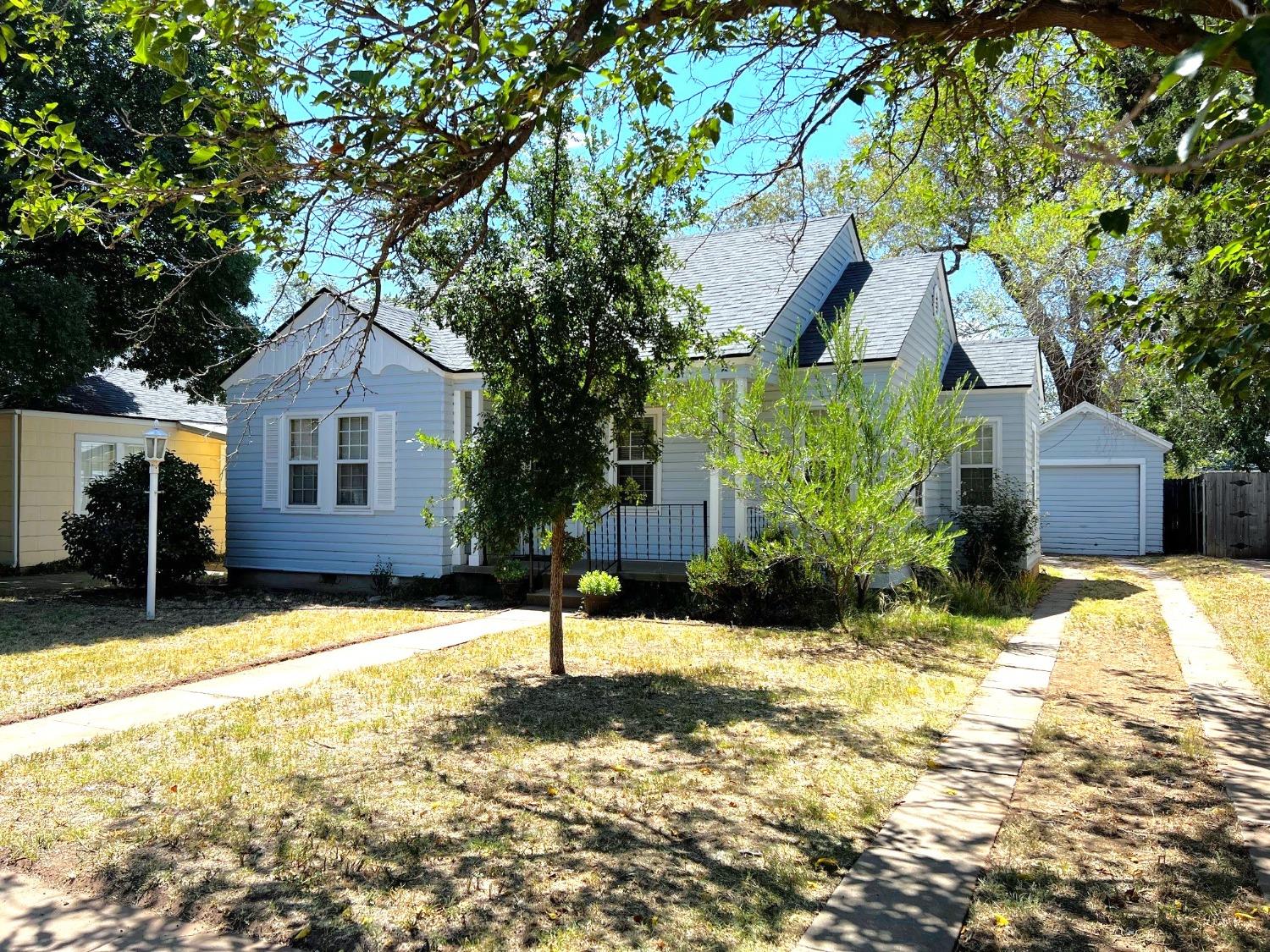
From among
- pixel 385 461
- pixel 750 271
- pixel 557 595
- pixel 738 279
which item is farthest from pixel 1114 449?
pixel 557 595

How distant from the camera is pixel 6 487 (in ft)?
57.0

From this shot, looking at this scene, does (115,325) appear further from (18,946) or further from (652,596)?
(18,946)

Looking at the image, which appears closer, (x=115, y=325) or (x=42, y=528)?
(x=115, y=325)

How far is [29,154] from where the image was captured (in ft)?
17.0

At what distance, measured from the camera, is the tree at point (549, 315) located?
7285 mm

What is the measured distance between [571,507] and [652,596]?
178 inches

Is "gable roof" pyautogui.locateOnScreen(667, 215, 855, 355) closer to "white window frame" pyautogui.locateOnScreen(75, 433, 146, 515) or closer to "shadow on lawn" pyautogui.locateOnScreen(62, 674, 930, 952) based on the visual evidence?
"shadow on lawn" pyautogui.locateOnScreen(62, 674, 930, 952)

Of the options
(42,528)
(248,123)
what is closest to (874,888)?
(248,123)

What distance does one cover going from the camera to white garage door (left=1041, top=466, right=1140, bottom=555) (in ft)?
69.2

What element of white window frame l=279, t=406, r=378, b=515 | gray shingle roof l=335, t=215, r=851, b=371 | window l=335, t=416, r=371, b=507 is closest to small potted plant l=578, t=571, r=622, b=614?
gray shingle roof l=335, t=215, r=851, b=371

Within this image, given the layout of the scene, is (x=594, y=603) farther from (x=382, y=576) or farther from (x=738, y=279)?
(x=738, y=279)

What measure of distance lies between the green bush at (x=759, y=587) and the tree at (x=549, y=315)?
345 centimetres

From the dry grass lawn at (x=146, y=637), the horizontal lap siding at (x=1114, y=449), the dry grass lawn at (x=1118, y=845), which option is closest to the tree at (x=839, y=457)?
the dry grass lawn at (x=1118, y=845)

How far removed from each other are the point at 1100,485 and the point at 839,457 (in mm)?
14921
